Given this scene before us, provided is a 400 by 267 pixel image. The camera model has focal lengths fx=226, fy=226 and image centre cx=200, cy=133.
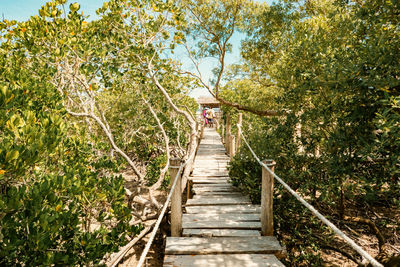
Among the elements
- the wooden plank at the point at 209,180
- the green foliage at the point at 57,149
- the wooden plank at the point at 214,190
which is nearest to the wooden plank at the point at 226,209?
the wooden plank at the point at 214,190

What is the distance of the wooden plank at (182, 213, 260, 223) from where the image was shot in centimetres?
422

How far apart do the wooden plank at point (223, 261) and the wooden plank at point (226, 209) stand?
1.54 meters

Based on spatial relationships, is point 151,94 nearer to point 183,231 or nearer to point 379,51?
point 183,231

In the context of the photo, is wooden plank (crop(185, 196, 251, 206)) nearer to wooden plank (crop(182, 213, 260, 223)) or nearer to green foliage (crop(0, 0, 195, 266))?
wooden plank (crop(182, 213, 260, 223))

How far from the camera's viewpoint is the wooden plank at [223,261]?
291cm

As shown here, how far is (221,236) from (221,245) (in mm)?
348

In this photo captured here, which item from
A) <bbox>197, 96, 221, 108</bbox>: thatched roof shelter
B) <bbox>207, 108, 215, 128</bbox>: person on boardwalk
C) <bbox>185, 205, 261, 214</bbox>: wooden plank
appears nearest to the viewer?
<bbox>185, 205, 261, 214</bbox>: wooden plank

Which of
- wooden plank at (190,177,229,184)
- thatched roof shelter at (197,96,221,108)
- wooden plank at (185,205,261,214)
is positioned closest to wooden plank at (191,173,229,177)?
wooden plank at (190,177,229,184)

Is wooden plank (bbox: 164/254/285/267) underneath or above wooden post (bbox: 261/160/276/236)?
underneath

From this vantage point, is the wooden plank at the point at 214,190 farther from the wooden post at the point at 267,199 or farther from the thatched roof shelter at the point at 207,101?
the thatched roof shelter at the point at 207,101

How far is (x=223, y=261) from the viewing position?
9.83 feet

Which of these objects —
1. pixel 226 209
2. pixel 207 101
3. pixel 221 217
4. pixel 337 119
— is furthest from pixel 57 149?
pixel 207 101

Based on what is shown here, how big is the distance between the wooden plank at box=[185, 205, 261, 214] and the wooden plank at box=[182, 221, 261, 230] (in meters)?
0.54

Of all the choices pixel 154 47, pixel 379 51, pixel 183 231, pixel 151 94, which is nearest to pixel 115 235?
pixel 183 231
